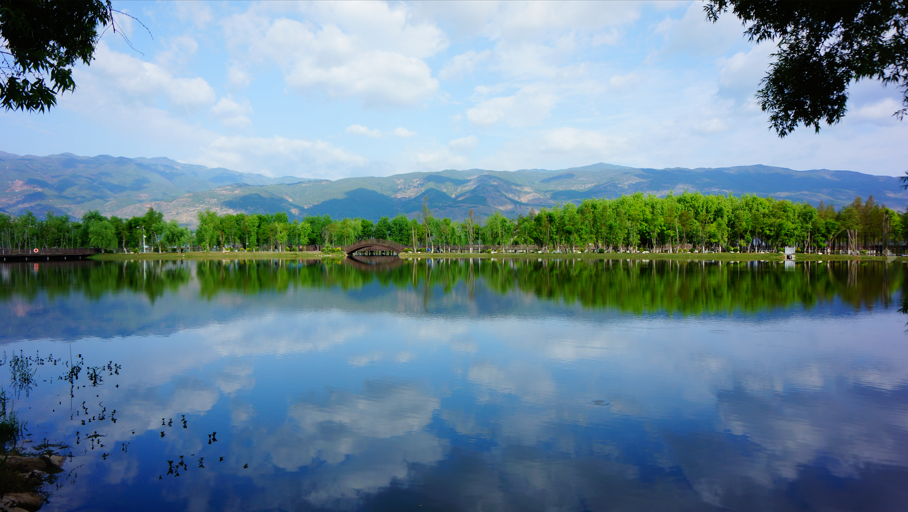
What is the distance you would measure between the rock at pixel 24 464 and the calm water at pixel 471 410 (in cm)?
55

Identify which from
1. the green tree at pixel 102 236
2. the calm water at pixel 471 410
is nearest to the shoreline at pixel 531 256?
the green tree at pixel 102 236

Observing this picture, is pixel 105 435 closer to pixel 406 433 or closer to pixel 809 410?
pixel 406 433

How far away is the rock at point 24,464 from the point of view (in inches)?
318

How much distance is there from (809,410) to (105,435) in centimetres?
1544

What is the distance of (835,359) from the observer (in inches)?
633

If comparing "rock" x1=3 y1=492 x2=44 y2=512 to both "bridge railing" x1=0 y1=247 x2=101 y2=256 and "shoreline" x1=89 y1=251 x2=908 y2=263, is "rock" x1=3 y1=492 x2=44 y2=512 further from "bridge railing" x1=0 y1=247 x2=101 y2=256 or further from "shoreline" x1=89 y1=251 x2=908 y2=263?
"bridge railing" x1=0 y1=247 x2=101 y2=256

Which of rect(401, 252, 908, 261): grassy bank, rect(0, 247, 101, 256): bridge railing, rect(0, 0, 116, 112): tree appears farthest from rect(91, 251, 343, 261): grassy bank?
rect(0, 0, 116, 112): tree

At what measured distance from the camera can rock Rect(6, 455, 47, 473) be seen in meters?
8.09

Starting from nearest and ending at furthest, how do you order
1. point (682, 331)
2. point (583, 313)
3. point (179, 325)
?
point (682, 331) → point (179, 325) → point (583, 313)

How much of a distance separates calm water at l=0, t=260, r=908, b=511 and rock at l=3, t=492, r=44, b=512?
0.72ft

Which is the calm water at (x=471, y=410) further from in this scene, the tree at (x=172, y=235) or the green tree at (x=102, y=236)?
the tree at (x=172, y=235)

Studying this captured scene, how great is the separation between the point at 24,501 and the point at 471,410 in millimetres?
7907

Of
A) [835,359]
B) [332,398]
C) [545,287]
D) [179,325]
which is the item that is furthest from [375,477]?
[545,287]

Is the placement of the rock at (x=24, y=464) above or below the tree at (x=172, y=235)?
below
